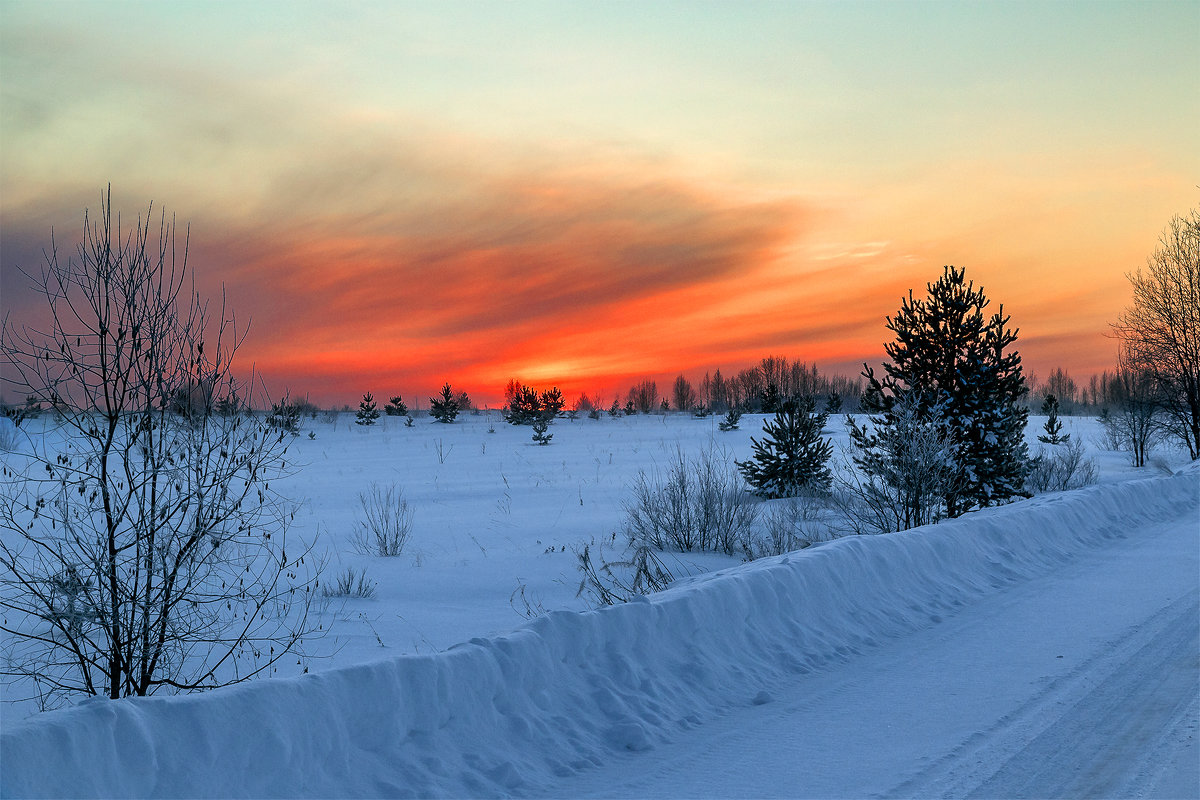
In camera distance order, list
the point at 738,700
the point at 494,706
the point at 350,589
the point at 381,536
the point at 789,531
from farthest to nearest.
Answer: the point at 789,531 → the point at 381,536 → the point at 350,589 → the point at 738,700 → the point at 494,706

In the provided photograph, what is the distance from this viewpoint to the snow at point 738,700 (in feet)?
13.5

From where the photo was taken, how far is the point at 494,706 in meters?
5.09

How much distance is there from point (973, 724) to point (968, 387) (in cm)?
1355

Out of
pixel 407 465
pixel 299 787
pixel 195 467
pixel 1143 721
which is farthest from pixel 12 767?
pixel 407 465

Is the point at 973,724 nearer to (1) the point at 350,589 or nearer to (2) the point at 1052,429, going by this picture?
(1) the point at 350,589

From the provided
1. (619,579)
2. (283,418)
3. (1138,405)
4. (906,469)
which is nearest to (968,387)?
(906,469)

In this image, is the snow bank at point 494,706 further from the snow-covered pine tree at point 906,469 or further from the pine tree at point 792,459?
the pine tree at point 792,459

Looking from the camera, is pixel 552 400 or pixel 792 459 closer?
pixel 792 459

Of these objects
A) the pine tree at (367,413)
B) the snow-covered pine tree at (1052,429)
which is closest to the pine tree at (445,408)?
the pine tree at (367,413)

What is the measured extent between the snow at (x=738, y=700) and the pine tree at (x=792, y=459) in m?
11.2

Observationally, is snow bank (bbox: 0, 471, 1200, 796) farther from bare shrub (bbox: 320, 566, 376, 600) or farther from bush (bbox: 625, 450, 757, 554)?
bush (bbox: 625, 450, 757, 554)

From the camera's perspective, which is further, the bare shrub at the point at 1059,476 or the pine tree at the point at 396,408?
the pine tree at the point at 396,408

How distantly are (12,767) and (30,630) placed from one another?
670cm

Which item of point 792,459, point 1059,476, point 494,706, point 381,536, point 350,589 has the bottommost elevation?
point 1059,476
